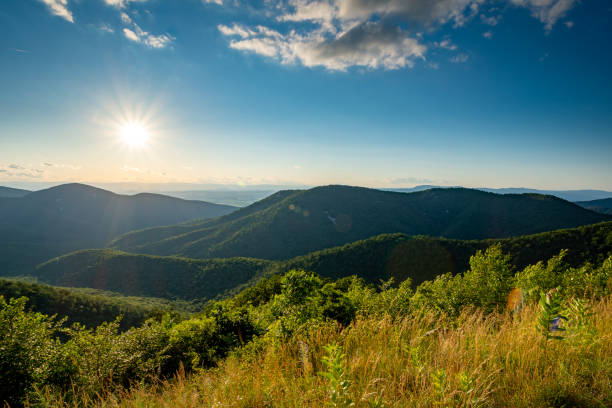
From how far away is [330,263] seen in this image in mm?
102500

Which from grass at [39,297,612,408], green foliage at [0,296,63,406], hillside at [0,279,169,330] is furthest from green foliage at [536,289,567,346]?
hillside at [0,279,169,330]

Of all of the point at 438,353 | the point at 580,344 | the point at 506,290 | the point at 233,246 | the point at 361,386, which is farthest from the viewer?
the point at 233,246

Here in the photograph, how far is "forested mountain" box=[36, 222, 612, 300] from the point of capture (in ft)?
223

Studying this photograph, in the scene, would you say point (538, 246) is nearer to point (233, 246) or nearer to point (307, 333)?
point (307, 333)

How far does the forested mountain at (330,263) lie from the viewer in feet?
223

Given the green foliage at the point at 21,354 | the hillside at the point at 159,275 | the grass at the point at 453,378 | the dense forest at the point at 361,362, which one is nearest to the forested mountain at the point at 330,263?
the hillside at the point at 159,275

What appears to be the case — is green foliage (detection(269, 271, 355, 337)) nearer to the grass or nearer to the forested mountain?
the grass

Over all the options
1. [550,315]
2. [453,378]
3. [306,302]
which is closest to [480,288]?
[306,302]

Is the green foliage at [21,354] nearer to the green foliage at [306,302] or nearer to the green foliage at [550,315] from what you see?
the green foliage at [306,302]

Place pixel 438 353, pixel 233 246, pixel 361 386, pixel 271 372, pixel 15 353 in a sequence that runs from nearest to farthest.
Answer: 1. pixel 361 386
2. pixel 438 353
3. pixel 271 372
4. pixel 15 353
5. pixel 233 246

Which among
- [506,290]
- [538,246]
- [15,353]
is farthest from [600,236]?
[15,353]

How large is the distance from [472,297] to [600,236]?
81.7 metres

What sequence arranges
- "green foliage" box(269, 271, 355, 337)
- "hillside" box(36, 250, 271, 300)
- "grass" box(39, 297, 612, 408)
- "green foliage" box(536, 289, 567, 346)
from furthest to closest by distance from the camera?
"hillside" box(36, 250, 271, 300)
"green foliage" box(269, 271, 355, 337)
"green foliage" box(536, 289, 567, 346)
"grass" box(39, 297, 612, 408)

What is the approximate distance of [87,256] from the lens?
154 metres
